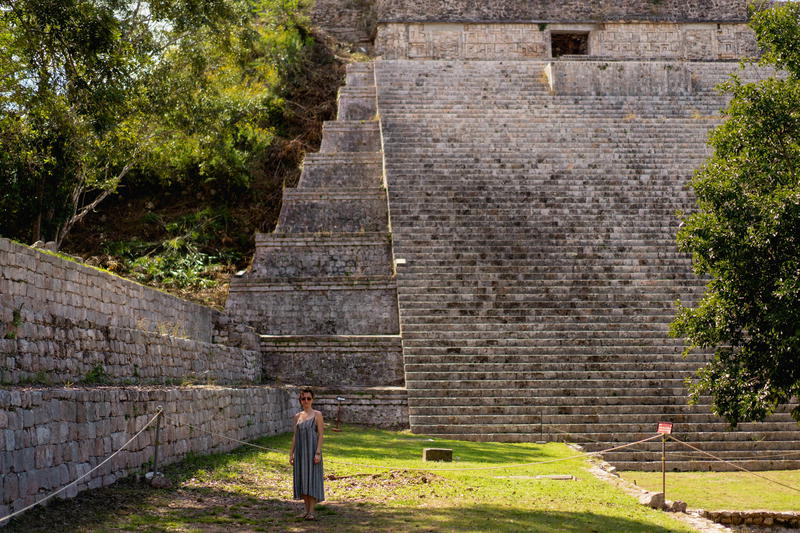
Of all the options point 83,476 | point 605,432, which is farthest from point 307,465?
point 605,432

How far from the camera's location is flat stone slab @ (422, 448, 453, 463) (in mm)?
9742

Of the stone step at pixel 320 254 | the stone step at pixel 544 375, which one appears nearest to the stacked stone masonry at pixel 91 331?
the stone step at pixel 544 375

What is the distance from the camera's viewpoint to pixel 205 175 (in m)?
21.2

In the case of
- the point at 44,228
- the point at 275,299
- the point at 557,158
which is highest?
the point at 557,158

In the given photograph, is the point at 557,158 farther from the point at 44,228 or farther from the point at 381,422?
the point at 44,228

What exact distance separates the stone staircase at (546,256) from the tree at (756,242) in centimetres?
260

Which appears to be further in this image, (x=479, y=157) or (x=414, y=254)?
(x=479, y=157)

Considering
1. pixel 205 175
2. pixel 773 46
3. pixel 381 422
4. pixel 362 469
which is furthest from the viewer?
pixel 205 175

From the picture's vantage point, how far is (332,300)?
15414 millimetres

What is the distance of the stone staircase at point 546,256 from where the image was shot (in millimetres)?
12430

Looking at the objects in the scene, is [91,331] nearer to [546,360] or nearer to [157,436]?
[157,436]

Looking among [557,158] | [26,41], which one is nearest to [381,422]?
[26,41]

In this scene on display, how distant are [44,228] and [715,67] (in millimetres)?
17069

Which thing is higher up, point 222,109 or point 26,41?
point 222,109
